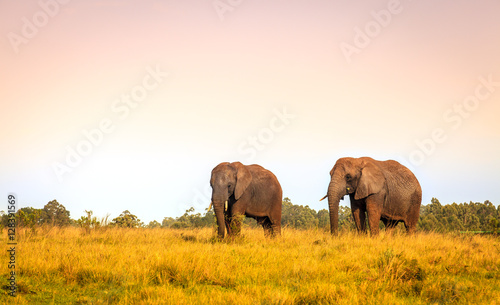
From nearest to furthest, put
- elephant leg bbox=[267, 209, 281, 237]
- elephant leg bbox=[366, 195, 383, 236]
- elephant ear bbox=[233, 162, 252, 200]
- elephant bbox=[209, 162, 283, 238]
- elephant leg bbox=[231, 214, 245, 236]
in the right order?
elephant leg bbox=[231, 214, 245, 236], elephant bbox=[209, 162, 283, 238], elephant ear bbox=[233, 162, 252, 200], elephant leg bbox=[366, 195, 383, 236], elephant leg bbox=[267, 209, 281, 237]

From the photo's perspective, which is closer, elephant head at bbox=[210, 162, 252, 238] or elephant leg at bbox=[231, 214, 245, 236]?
elephant leg at bbox=[231, 214, 245, 236]

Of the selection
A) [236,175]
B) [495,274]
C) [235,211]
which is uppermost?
[236,175]

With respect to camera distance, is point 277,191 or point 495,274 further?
point 277,191

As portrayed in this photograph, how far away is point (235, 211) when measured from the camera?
17141 mm

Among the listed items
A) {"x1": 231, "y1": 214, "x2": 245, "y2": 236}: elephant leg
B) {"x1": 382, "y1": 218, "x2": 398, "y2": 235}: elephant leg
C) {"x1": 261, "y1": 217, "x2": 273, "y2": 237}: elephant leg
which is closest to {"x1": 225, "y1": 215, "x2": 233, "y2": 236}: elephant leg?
{"x1": 231, "y1": 214, "x2": 245, "y2": 236}: elephant leg

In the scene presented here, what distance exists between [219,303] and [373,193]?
1153cm

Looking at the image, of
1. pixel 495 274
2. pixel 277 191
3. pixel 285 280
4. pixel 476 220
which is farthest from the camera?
pixel 476 220

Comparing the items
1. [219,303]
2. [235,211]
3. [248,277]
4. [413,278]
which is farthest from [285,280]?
[235,211]

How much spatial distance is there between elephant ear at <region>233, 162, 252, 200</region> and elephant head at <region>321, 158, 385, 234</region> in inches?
126

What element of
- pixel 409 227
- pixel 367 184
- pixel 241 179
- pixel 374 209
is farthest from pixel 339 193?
pixel 409 227

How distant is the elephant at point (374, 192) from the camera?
1742cm

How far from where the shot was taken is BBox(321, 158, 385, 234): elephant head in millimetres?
17359

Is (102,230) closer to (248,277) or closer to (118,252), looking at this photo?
(118,252)

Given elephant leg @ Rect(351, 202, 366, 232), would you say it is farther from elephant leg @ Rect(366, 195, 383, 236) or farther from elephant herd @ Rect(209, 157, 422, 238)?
elephant leg @ Rect(366, 195, 383, 236)
